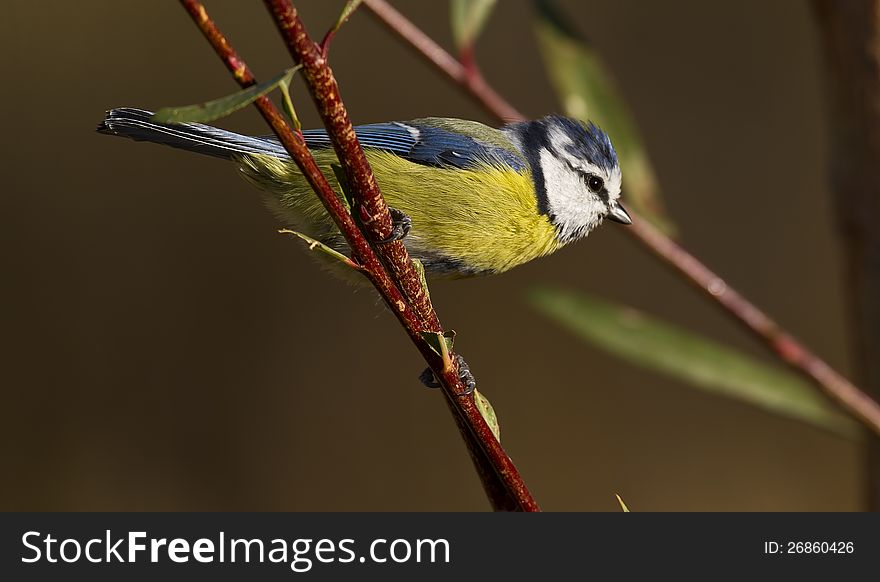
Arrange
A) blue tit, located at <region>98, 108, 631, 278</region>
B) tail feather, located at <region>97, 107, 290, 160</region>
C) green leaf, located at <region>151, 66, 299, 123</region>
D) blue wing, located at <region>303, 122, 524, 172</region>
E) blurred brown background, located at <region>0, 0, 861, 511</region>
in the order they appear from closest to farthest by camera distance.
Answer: green leaf, located at <region>151, 66, 299, 123</region> → tail feather, located at <region>97, 107, 290, 160</region> → blue tit, located at <region>98, 108, 631, 278</region> → blue wing, located at <region>303, 122, 524, 172</region> → blurred brown background, located at <region>0, 0, 861, 511</region>

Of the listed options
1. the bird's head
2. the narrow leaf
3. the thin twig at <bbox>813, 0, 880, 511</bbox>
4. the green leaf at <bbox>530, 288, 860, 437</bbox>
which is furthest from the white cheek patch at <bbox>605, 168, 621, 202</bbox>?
the narrow leaf

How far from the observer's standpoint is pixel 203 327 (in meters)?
3.28

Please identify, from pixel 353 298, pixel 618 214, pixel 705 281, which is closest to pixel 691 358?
pixel 705 281

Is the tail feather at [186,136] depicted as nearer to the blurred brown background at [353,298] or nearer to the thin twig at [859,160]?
the thin twig at [859,160]

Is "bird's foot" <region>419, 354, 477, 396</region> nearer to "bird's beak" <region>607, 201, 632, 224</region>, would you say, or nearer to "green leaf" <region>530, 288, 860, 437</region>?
"green leaf" <region>530, 288, 860, 437</region>

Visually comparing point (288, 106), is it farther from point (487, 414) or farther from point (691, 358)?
point (691, 358)

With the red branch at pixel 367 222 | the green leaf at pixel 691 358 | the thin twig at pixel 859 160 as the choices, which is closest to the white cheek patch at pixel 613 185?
the green leaf at pixel 691 358

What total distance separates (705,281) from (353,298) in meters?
2.01

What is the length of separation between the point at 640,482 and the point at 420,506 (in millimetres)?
793

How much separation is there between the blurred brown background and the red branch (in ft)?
7.67

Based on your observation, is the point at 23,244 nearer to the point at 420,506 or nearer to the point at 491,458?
the point at 420,506

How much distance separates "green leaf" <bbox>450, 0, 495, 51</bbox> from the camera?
1.50 meters

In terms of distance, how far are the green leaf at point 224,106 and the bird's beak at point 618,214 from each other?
1009 mm

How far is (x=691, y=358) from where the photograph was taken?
1.65 m
